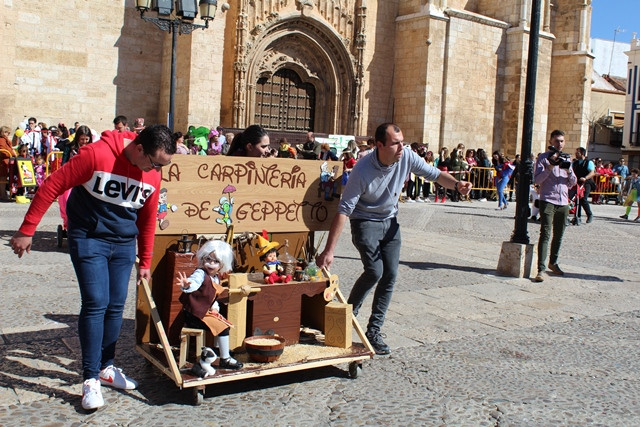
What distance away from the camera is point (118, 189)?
3748 millimetres

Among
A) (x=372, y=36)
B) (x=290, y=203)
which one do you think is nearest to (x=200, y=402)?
(x=290, y=203)

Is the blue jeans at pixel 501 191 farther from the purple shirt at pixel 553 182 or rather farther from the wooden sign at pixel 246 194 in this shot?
the wooden sign at pixel 246 194

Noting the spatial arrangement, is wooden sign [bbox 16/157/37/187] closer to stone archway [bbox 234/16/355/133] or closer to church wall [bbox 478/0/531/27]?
stone archway [bbox 234/16/355/133]

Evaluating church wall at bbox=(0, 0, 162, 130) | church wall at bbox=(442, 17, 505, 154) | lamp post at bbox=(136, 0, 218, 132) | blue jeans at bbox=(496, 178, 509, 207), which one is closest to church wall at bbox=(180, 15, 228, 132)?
church wall at bbox=(0, 0, 162, 130)

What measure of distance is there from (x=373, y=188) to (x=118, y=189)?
1.79 m

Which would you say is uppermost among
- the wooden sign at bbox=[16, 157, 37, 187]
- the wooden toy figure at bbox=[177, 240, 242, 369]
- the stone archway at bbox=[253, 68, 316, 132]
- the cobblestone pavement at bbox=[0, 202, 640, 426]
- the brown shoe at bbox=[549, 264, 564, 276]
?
the stone archway at bbox=[253, 68, 316, 132]

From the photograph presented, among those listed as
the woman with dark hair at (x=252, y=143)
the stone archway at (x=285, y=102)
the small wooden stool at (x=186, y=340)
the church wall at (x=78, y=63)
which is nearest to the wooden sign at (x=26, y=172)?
the church wall at (x=78, y=63)

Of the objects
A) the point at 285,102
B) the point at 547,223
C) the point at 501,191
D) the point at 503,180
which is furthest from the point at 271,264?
the point at 285,102

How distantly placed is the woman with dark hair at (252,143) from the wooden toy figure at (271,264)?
77 centimetres

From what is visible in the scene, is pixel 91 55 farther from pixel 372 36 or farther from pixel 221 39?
pixel 372 36

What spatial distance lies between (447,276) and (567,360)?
321 centimetres

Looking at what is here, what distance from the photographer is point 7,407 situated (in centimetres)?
366

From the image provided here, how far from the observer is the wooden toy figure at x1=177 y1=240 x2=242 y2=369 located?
12.9ft

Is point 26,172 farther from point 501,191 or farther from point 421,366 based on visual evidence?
point 501,191
